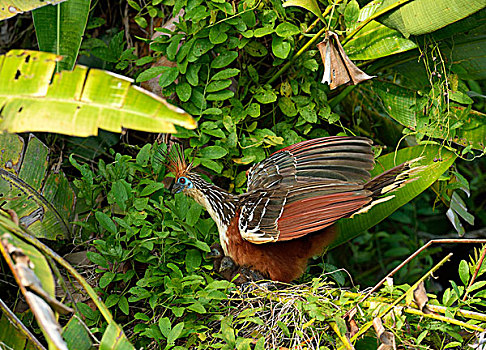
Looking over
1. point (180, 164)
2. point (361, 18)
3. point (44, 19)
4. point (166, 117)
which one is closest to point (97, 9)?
point (44, 19)

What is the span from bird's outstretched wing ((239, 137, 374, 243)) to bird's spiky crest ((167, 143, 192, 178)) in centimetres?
24

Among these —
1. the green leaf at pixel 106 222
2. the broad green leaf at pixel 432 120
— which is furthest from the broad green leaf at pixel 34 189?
the broad green leaf at pixel 432 120

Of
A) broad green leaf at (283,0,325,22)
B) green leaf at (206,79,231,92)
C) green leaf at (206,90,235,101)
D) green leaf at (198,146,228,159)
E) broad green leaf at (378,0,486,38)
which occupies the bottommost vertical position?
green leaf at (198,146,228,159)

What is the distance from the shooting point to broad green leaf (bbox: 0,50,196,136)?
940 millimetres

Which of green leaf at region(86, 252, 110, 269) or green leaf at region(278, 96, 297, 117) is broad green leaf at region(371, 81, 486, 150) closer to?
green leaf at region(278, 96, 297, 117)

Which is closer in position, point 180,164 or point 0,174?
point 0,174

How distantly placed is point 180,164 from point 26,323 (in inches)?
29.2

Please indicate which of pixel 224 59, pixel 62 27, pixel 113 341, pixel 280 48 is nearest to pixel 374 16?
pixel 280 48

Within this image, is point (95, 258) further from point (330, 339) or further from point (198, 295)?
point (330, 339)

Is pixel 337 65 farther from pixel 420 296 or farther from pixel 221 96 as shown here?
pixel 420 296

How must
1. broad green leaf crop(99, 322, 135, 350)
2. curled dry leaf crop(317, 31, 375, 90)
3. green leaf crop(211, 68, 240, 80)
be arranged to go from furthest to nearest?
1. green leaf crop(211, 68, 240, 80)
2. curled dry leaf crop(317, 31, 375, 90)
3. broad green leaf crop(99, 322, 135, 350)

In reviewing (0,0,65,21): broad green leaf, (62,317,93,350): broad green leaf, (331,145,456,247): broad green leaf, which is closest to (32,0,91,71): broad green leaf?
(0,0,65,21): broad green leaf

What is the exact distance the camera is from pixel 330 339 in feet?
4.96

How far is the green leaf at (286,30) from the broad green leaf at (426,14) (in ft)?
1.03
